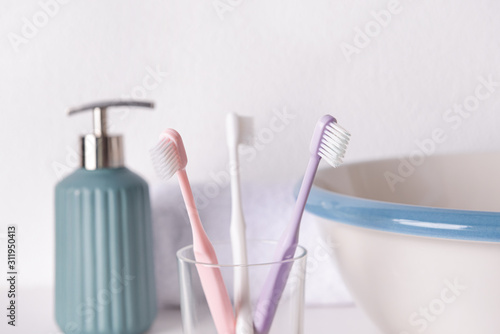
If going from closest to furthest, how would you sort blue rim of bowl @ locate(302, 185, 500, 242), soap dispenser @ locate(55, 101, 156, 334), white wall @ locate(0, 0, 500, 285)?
blue rim of bowl @ locate(302, 185, 500, 242) < soap dispenser @ locate(55, 101, 156, 334) < white wall @ locate(0, 0, 500, 285)

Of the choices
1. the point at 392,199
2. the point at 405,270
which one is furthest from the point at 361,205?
the point at 392,199

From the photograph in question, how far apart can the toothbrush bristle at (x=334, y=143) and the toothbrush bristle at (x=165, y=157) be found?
0.10 m

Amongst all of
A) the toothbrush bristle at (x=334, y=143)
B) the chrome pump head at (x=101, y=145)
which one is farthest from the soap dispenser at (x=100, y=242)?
the toothbrush bristle at (x=334, y=143)

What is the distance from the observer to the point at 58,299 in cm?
54

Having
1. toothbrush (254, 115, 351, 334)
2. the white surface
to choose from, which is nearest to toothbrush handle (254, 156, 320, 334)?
toothbrush (254, 115, 351, 334)

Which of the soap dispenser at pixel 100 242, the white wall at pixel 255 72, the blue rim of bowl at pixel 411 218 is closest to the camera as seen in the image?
the blue rim of bowl at pixel 411 218

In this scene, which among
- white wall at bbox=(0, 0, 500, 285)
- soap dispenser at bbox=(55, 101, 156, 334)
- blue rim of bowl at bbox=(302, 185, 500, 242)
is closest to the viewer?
blue rim of bowl at bbox=(302, 185, 500, 242)

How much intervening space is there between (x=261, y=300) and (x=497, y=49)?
408mm

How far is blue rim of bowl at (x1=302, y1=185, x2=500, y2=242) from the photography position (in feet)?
1.07

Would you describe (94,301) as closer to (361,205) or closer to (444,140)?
(361,205)

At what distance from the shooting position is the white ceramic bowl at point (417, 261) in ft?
1.11

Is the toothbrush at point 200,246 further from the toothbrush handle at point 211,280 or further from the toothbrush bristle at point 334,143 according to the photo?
the toothbrush bristle at point 334,143

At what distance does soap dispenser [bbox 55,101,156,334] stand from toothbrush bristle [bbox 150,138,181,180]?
14cm

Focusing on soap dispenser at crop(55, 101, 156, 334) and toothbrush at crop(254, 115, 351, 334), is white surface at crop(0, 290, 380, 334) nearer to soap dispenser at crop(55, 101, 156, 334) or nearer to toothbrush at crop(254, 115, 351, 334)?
soap dispenser at crop(55, 101, 156, 334)
